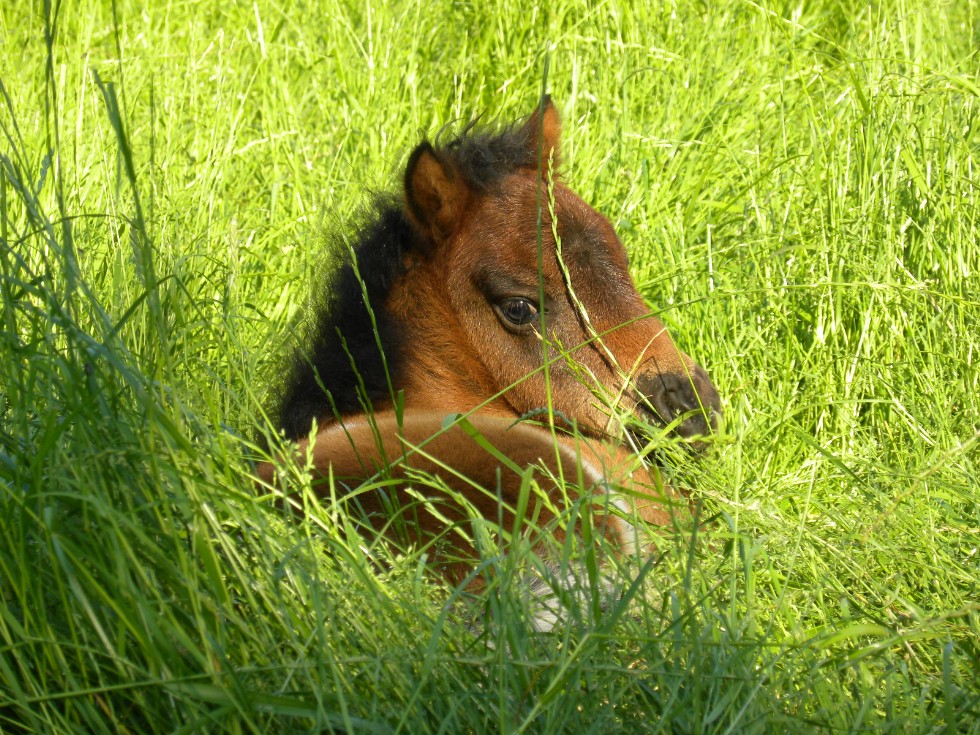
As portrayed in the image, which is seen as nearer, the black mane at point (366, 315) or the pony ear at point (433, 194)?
the black mane at point (366, 315)

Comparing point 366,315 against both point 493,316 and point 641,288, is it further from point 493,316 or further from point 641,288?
point 641,288

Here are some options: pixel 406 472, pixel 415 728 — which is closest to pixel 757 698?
pixel 415 728

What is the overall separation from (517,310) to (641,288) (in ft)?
3.56

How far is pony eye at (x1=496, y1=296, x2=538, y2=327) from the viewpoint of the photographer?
3.48m

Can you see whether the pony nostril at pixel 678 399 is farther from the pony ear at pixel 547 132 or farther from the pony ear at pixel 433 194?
the pony ear at pixel 547 132

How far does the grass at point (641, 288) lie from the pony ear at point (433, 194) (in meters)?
0.49

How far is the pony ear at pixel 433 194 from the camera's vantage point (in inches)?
137

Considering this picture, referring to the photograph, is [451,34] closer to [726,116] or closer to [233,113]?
[233,113]

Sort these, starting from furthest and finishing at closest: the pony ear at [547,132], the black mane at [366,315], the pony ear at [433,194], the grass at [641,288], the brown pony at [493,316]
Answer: the pony ear at [547,132] → the pony ear at [433,194] → the brown pony at [493,316] → the black mane at [366,315] → the grass at [641,288]

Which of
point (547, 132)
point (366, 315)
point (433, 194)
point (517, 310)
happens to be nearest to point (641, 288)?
point (547, 132)

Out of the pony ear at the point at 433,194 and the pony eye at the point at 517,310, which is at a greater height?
the pony ear at the point at 433,194

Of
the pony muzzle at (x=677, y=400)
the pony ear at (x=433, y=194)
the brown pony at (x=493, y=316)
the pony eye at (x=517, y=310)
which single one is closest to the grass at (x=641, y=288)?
the pony muzzle at (x=677, y=400)

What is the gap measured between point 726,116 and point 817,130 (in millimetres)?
638

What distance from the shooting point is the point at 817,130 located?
465 centimetres
